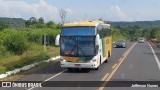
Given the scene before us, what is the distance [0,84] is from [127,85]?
5889 mm

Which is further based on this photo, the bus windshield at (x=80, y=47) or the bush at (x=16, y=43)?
the bush at (x=16, y=43)

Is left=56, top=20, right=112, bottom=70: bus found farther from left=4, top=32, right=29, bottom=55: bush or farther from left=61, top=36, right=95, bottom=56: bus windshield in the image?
left=4, top=32, right=29, bottom=55: bush

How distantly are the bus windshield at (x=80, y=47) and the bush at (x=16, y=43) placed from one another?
35.2 feet

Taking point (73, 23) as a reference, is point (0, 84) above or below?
below

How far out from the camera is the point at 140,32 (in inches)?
7736

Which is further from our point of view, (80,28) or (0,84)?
(80,28)

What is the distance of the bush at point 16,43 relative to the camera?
3203cm

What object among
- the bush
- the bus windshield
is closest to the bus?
the bus windshield

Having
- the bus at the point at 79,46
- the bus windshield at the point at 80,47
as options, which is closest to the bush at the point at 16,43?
the bus at the point at 79,46

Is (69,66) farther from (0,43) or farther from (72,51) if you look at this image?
(0,43)

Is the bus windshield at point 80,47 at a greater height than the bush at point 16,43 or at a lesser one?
greater

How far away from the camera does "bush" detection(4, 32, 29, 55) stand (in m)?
32.0

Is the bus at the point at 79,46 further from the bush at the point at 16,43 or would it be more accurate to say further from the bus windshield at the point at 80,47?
the bush at the point at 16,43

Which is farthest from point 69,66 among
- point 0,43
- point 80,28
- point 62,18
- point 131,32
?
point 131,32
